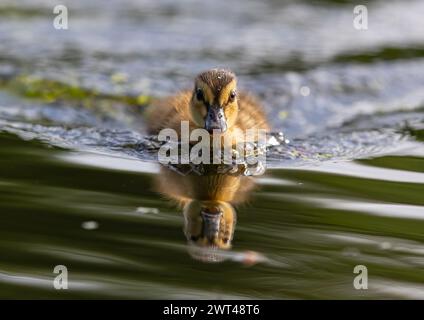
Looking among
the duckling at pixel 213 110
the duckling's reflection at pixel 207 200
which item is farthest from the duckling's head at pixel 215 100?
the duckling's reflection at pixel 207 200

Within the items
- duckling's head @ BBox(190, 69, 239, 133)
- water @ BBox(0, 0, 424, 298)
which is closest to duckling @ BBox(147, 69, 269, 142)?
duckling's head @ BBox(190, 69, 239, 133)

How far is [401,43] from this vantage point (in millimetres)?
11156

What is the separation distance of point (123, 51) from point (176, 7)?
206 centimetres

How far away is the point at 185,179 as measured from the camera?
6234 millimetres

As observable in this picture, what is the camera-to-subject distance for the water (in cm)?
448

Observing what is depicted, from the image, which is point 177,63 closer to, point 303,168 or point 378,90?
point 378,90

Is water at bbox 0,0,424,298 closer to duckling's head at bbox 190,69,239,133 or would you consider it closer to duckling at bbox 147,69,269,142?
duckling at bbox 147,69,269,142

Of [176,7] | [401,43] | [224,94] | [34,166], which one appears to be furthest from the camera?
[176,7]

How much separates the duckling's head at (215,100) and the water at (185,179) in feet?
1.54

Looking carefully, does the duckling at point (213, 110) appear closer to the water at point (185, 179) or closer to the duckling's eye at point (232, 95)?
the duckling's eye at point (232, 95)

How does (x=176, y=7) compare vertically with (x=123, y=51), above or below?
above

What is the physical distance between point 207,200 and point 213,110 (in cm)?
104

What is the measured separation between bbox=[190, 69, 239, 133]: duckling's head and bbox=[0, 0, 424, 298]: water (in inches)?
18.5
